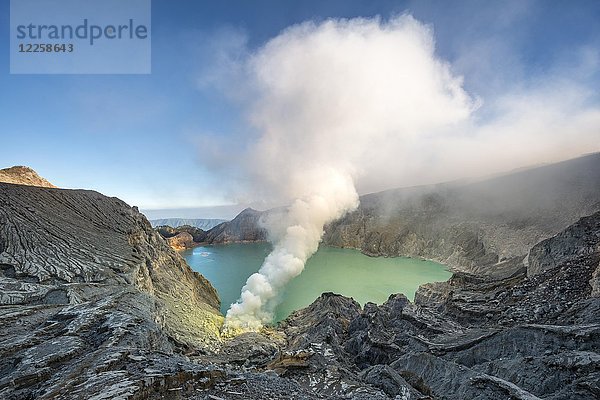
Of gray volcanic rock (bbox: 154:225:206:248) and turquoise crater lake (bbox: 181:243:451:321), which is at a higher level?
gray volcanic rock (bbox: 154:225:206:248)

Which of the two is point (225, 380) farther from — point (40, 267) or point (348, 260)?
point (348, 260)

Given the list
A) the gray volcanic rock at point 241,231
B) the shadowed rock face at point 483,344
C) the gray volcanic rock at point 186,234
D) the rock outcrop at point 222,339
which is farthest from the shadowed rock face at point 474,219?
the rock outcrop at point 222,339

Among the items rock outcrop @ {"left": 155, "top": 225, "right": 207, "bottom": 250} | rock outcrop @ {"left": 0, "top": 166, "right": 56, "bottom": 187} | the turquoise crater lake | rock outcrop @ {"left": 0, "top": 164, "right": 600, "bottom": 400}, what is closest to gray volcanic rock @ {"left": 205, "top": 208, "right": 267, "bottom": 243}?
rock outcrop @ {"left": 155, "top": 225, "right": 207, "bottom": 250}

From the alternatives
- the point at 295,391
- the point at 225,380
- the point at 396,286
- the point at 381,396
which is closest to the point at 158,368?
the point at 225,380

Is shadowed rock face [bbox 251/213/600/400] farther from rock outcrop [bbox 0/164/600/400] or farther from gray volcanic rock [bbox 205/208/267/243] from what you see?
gray volcanic rock [bbox 205/208/267/243]

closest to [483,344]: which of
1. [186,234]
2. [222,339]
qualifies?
[222,339]

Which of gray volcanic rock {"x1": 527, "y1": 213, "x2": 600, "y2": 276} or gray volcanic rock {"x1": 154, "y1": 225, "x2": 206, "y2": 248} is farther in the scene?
gray volcanic rock {"x1": 154, "y1": 225, "x2": 206, "y2": 248}
